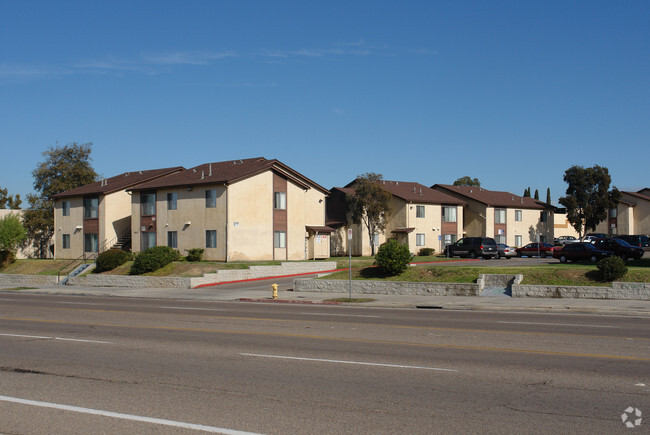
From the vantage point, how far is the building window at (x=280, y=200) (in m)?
47.5

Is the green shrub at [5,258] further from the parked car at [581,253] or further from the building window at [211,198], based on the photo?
the parked car at [581,253]

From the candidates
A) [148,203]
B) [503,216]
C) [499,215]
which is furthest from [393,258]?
[503,216]

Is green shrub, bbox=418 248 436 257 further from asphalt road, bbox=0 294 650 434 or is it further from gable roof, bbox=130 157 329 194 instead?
asphalt road, bbox=0 294 650 434

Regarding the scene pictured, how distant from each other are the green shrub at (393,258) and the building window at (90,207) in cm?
3225

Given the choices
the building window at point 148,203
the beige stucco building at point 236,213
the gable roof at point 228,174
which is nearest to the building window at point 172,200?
the beige stucco building at point 236,213

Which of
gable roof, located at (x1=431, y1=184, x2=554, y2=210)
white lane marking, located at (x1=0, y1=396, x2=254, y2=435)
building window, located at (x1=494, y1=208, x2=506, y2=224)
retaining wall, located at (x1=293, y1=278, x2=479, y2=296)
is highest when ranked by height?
gable roof, located at (x1=431, y1=184, x2=554, y2=210)

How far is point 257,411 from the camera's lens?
7602mm

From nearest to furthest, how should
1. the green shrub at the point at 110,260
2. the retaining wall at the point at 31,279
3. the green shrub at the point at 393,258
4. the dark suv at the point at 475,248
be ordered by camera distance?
the green shrub at the point at 393,258 < the green shrub at the point at 110,260 < the retaining wall at the point at 31,279 < the dark suv at the point at 475,248

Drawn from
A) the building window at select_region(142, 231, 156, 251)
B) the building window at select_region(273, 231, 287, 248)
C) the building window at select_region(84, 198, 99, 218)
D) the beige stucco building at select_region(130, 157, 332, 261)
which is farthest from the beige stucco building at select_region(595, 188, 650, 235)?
the building window at select_region(84, 198, 99, 218)

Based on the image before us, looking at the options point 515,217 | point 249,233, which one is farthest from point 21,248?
point 515,217

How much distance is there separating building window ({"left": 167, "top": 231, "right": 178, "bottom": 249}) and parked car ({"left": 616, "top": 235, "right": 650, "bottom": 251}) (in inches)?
1581

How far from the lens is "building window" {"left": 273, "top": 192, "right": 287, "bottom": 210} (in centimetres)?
4753

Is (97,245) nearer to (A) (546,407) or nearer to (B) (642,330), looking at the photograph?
(B) (642,330)

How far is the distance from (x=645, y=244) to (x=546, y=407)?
64.0 meters
